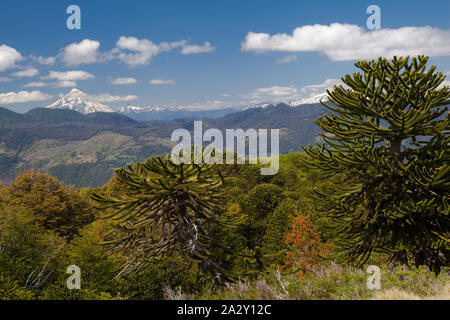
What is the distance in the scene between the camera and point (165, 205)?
1077 centimetres

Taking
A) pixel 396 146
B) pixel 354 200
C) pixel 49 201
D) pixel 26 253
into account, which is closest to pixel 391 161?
pixel 396 146

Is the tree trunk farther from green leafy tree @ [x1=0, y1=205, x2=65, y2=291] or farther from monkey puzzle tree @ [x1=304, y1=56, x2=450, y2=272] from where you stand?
green leafy tree @ [x1=0, y1=205, x2=65, y2=291]

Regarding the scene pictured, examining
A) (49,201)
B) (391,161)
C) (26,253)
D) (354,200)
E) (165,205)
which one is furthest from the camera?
A: (49,201)

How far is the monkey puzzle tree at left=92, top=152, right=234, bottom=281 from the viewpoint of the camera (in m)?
9.48

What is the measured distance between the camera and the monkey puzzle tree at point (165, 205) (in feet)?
31.1

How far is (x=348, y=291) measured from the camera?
801cm

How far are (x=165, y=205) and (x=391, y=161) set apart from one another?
8.95 m

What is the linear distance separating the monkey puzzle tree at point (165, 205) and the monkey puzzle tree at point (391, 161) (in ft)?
15.3

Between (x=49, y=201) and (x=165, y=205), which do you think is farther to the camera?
(x=49, y=201)

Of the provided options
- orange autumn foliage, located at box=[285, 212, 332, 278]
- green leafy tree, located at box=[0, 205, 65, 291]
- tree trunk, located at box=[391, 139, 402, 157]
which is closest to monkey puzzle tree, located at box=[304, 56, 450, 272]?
tree trunk, located at box=[391, 139, 402, 157]

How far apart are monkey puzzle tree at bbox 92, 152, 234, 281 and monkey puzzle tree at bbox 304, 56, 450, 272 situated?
467 centimetres

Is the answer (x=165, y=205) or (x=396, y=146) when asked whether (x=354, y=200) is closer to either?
(x=396, y=146)

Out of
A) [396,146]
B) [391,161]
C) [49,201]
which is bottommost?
[49,201]
